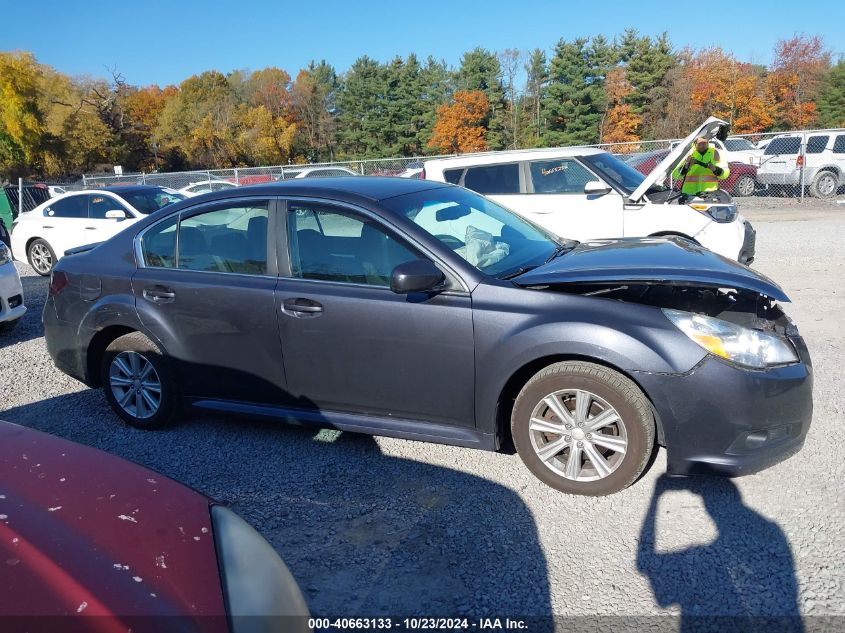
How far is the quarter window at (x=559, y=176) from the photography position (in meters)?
8.51

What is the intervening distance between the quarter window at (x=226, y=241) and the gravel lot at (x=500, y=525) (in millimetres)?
1162

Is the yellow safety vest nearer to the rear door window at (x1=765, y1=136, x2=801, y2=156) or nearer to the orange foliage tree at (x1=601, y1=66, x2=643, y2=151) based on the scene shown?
the rear door window at (x1=765, y1=136, x2=801, y2=156)

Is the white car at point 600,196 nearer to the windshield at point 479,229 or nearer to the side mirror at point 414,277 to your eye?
the windshield at point 479,229

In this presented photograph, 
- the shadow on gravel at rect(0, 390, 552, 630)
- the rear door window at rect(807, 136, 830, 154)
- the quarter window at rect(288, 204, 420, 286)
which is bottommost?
the shadow on gravel at rect(0, 390, 552, 630)

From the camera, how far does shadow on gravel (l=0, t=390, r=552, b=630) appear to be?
9.25 feet

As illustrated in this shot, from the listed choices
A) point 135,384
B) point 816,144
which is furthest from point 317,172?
point 135,384

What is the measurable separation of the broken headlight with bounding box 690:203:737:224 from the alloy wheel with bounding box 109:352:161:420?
6.14 m

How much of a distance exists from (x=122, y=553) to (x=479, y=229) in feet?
9.79

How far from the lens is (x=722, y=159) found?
30.6 feet

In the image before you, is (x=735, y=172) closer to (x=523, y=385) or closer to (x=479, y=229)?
(x=479, y=229)

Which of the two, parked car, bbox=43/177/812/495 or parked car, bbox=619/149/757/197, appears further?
parked car, bbox=619/149/757/197

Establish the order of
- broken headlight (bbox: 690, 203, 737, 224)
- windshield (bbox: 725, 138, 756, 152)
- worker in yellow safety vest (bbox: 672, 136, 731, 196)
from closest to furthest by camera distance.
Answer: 1. broken headlight (bbox: 690, 203, 737, 224)
2. worker in yellow safety vest (bbox: 672, 136, 731, 196)
3. windshield (bbox: 725, 138, 756, 152)

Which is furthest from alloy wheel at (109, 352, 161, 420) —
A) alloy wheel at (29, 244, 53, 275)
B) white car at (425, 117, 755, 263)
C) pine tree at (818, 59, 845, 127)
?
pine tree at (818, 59, 845, 127)

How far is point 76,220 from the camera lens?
39.1ft
